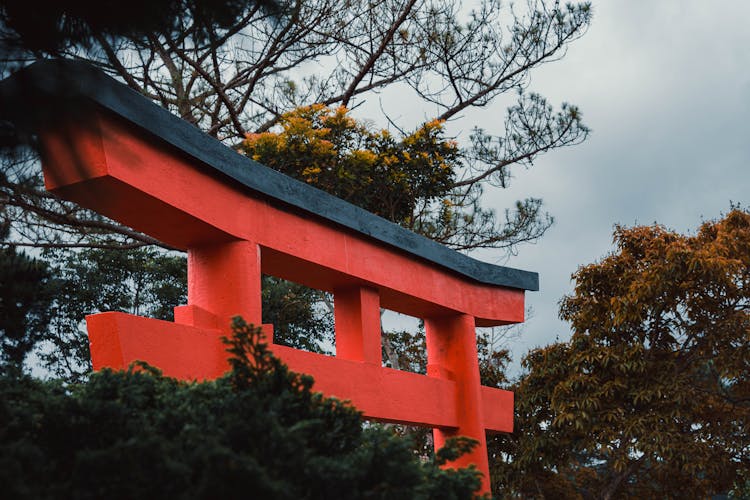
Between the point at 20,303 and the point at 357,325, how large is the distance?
21.2 ft

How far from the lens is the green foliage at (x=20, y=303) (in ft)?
16.9

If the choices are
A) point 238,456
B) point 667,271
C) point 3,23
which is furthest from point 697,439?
point 3,23

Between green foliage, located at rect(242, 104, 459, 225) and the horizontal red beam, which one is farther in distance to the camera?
green foliage, located at rect(242, 104, 459, 225)

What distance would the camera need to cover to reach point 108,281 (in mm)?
15336

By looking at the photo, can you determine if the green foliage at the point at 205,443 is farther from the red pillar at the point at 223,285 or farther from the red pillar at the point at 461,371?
the red pillar at the point at 461,371

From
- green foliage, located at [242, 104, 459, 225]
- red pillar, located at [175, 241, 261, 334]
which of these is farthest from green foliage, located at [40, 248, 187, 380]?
red pillar, located at [175, 241, 261, 334]

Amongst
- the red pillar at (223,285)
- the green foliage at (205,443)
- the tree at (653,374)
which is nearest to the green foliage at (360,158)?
the tree at (653,374)

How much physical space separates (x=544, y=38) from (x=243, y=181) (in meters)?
8.37

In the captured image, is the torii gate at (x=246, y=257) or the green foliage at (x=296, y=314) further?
the green foliage at (x=296, y=314)

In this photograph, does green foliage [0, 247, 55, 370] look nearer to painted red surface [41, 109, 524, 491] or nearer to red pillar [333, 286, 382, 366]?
painted red surface [41, 109, 524, 491]

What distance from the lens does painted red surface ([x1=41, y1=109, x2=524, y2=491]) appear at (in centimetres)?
427

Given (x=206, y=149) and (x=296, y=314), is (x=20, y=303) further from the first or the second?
(x=206, y=149)

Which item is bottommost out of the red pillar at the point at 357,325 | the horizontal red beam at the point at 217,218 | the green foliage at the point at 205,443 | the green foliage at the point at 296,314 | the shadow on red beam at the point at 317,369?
the green foliage at the point at 205,443

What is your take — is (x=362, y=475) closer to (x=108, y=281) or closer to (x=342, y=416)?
(x=342, y=416)
